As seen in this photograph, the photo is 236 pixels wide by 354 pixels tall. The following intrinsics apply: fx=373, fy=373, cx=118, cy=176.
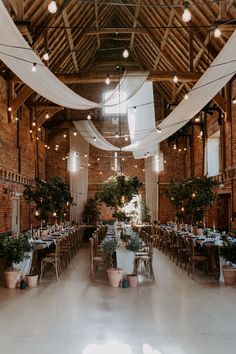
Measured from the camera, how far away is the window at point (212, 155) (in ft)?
42.7

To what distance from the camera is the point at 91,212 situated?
16219 millimetres

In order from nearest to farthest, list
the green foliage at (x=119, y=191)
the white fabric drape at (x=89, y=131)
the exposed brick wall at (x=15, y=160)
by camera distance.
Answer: the exposed brick wall at (x=15, y=160) < the green foliage at (x=119, y=191) < the white fabric drape at (x=89, y=131)

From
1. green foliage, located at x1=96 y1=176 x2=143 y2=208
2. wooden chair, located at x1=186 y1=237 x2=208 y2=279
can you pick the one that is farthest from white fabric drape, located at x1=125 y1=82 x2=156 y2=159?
wooden chair, located at x1=186 y1=237 x2=208 y2=279

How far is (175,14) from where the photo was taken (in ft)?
33.4

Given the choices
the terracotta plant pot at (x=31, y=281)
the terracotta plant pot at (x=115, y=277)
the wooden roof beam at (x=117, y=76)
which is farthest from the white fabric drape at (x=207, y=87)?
the terracotta plant pot at (x=31, y=281)

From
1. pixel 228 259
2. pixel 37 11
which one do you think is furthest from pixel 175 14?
pixel 228 259

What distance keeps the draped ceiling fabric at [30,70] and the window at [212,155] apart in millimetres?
4933

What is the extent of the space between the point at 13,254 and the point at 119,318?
9.14ft

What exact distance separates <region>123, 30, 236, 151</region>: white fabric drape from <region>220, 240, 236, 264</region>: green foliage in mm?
2994

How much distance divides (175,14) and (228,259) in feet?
22.3

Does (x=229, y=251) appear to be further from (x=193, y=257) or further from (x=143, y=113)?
(x=143, y=113)

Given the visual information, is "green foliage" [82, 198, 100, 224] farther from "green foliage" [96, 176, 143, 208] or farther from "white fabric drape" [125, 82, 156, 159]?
"white fabric drape" [125, 82, 156, 159]

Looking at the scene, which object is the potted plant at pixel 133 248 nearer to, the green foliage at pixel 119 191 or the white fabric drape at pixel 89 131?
the green foliage at pixel 119 191

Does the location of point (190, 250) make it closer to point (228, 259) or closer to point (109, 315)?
point (228, 259)
